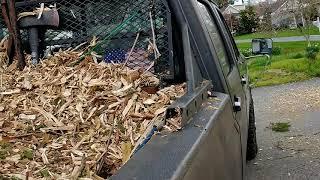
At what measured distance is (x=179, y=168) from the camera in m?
1.61

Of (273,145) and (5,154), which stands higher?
(5,154)

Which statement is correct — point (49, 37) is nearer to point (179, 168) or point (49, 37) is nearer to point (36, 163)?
point (36, 163)

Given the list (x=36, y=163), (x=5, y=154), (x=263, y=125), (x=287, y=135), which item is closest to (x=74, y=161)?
(x=36, y=163)

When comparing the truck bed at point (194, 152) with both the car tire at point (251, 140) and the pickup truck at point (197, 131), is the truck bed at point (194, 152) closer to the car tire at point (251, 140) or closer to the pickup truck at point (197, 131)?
the pickup truck at point (197, 131)

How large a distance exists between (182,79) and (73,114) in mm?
699

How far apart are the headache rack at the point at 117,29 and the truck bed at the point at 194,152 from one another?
Answer: 1.74 feet

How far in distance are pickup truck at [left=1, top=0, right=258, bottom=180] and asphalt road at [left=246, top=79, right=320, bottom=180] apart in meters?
2.58

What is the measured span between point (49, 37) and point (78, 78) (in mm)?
662

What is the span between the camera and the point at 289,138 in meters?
7.04

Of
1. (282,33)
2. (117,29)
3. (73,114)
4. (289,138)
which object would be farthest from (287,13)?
(73,114)

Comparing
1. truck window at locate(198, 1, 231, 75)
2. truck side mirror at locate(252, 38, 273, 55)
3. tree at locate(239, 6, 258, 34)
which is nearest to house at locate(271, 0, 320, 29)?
tree at locate(239, 6, 258, 34)

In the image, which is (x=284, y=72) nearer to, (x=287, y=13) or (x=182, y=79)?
(x=182, y=79)

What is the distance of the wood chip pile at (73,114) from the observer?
6.92 feet

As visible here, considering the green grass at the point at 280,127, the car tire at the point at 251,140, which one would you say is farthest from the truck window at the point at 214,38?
the green grass at the point at 280,127
